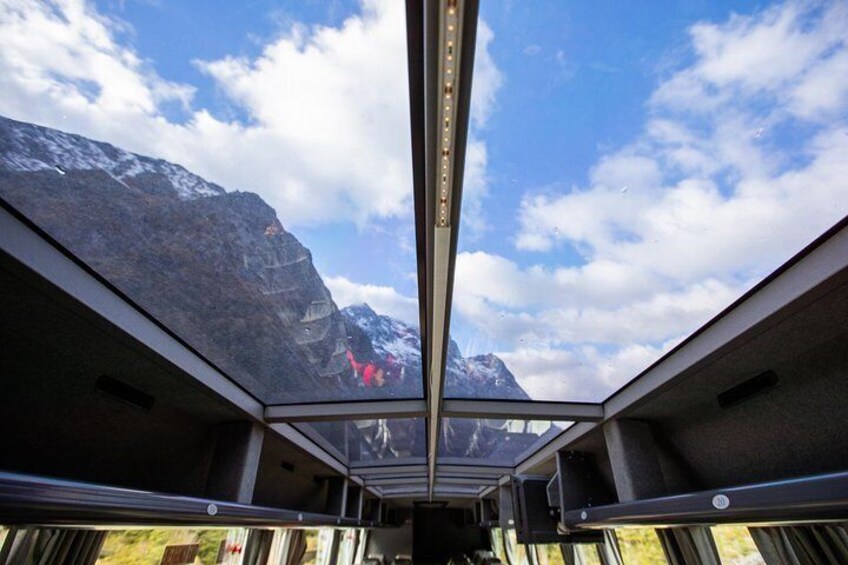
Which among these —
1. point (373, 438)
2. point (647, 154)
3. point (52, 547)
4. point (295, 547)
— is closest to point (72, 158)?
point (647, 154)

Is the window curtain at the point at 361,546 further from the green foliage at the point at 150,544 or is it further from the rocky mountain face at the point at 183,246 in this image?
the rocky mountain face at the point at 183,246

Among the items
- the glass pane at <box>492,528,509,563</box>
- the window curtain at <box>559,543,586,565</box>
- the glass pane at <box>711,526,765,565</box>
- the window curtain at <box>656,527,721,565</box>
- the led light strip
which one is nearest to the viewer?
the led light strip

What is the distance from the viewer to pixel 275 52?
159 cm

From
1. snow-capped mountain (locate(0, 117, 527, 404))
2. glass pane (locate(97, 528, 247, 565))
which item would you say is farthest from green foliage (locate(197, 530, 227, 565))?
snow-capped mountain (locate(0, 117, 527, 404))

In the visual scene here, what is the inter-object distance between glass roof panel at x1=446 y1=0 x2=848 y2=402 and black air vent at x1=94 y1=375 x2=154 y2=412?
2.82 meters

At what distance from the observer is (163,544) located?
4.68 meters

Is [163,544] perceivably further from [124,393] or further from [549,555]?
[549,555]

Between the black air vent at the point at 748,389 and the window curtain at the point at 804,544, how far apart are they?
104cm

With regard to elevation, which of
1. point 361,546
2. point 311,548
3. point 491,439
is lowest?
point 361,546

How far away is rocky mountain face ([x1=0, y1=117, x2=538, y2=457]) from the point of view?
64.7 inches

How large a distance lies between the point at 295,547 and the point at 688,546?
270 inches

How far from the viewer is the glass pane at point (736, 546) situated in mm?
3592

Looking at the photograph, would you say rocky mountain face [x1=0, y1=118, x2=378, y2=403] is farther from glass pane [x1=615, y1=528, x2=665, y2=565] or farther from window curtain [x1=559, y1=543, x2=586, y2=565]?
window curtain [x1=559, y1=543, x2=586, y2=565]

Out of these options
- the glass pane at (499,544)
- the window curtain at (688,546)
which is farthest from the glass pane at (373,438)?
the glass pane at (499,544)
